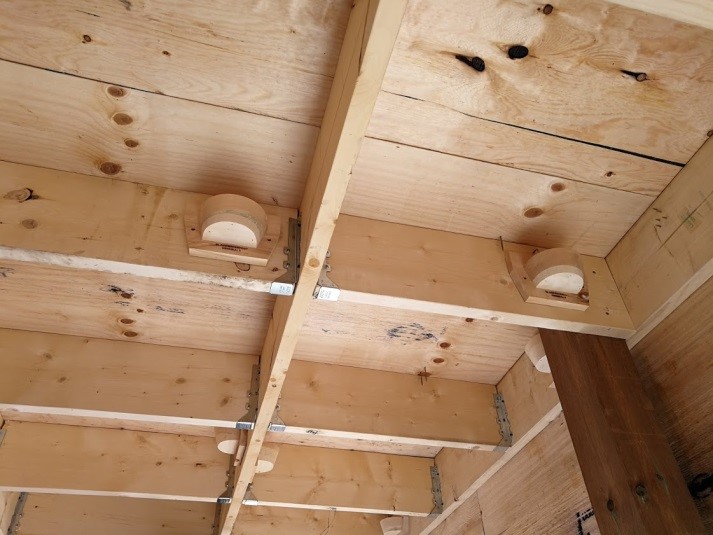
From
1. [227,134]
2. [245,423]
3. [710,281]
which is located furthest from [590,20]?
[245,423]

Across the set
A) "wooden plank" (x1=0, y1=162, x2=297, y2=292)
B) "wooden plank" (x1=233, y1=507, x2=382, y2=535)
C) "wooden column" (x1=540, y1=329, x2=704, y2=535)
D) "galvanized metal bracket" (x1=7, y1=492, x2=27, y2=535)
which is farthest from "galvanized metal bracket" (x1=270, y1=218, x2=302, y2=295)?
"galvanized metal bracket" (x1=7, y1=492, x2=27, y2=535)

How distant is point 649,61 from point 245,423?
1.38 m

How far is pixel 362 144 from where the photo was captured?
125cm

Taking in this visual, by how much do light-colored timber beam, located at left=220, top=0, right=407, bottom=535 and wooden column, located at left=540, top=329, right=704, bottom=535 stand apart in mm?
673

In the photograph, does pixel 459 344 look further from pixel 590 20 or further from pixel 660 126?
pixel 590 20

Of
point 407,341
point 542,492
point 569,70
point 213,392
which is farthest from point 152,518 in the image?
point 569,70

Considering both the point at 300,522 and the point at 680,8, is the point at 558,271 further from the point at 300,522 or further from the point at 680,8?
the point at 300,522

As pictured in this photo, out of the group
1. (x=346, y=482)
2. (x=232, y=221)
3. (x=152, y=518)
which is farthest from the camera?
(x=152, y=518)

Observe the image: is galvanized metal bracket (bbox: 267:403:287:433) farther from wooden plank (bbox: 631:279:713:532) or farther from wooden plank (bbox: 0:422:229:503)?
wooden plank (bbox: 631:279:713:532)

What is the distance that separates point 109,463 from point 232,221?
4.29 ft

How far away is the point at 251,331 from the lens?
66.7 inches

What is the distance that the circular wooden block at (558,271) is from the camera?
135 centimetres

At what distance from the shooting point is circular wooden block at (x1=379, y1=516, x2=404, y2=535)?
103 inches

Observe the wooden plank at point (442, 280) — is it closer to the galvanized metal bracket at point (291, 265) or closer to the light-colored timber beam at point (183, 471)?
the galvanized metal bracket at point (291, 265)
